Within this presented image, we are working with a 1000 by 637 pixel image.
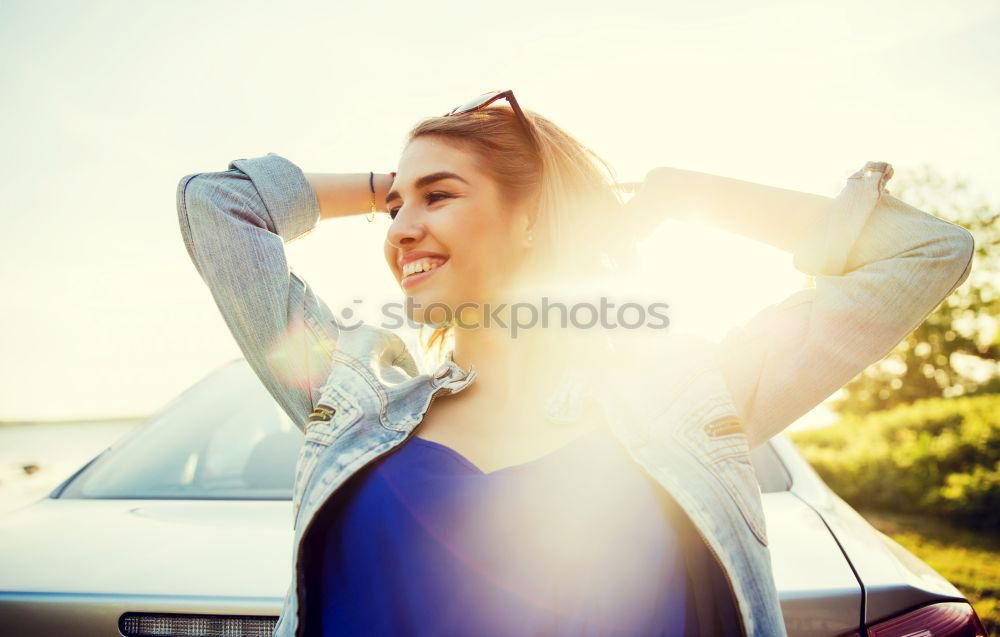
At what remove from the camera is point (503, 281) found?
1894 millimetres

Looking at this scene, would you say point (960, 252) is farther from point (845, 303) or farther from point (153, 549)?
point (153, 549)

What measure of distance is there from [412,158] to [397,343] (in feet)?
1.75

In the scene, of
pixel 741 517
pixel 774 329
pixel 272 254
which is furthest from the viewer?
pixel 272 254

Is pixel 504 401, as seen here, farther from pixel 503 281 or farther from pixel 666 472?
pixel 666 472

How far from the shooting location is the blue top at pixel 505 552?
1.34 metres

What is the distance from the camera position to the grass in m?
4.69

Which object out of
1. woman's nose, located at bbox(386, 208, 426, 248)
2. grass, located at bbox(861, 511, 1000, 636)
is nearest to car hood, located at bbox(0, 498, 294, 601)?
woman's nose, located at bbox(386, 208, 426, 248)

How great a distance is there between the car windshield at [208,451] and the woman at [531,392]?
0.74 meters

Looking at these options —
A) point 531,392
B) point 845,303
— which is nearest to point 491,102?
point 531,392

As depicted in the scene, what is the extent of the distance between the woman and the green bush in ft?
25.0

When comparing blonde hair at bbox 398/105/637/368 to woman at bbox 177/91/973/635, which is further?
blonde hair at bbox 398/105/637/368

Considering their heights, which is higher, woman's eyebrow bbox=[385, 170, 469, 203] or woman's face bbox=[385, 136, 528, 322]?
woman's eyebrow bbox=[385, 170, 469, 203]

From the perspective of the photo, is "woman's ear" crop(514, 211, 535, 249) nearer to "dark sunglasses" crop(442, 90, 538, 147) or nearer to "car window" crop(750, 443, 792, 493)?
"dark sunglasses" crop(442, 90, 538, 147)

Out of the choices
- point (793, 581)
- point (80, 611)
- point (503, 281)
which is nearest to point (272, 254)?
point (503, 281)
